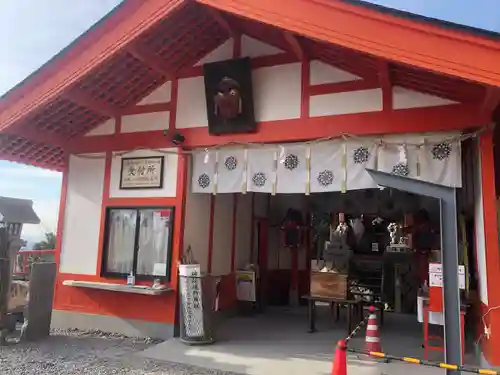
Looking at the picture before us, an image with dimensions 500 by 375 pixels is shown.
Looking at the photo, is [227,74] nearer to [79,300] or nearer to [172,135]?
[172,135]

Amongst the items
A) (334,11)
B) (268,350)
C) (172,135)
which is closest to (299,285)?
(268,350)

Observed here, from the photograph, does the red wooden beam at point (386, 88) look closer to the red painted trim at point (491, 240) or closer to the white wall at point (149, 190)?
the red painted trim at point (491, 240)

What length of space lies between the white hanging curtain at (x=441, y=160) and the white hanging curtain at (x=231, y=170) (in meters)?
2.90

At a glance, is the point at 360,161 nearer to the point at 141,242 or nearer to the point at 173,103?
the point at 173,103

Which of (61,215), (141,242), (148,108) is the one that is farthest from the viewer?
(61,215)

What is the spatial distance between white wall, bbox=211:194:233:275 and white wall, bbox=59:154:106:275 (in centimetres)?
235

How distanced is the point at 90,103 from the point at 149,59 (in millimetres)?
1460

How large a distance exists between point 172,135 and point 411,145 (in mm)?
4104

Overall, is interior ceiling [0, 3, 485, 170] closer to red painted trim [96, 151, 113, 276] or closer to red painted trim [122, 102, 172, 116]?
red painted trim [122, 102, 172, 116]

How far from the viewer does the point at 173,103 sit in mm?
7953

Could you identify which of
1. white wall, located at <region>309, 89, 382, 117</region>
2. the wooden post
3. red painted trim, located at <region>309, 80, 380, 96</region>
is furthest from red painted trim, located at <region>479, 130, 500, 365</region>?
the wooden post

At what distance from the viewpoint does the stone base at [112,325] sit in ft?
24.3

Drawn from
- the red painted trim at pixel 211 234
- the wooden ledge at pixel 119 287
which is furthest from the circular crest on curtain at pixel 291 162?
the wooden ledge at pixel 119 287

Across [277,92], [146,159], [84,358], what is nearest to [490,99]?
[277,92]
